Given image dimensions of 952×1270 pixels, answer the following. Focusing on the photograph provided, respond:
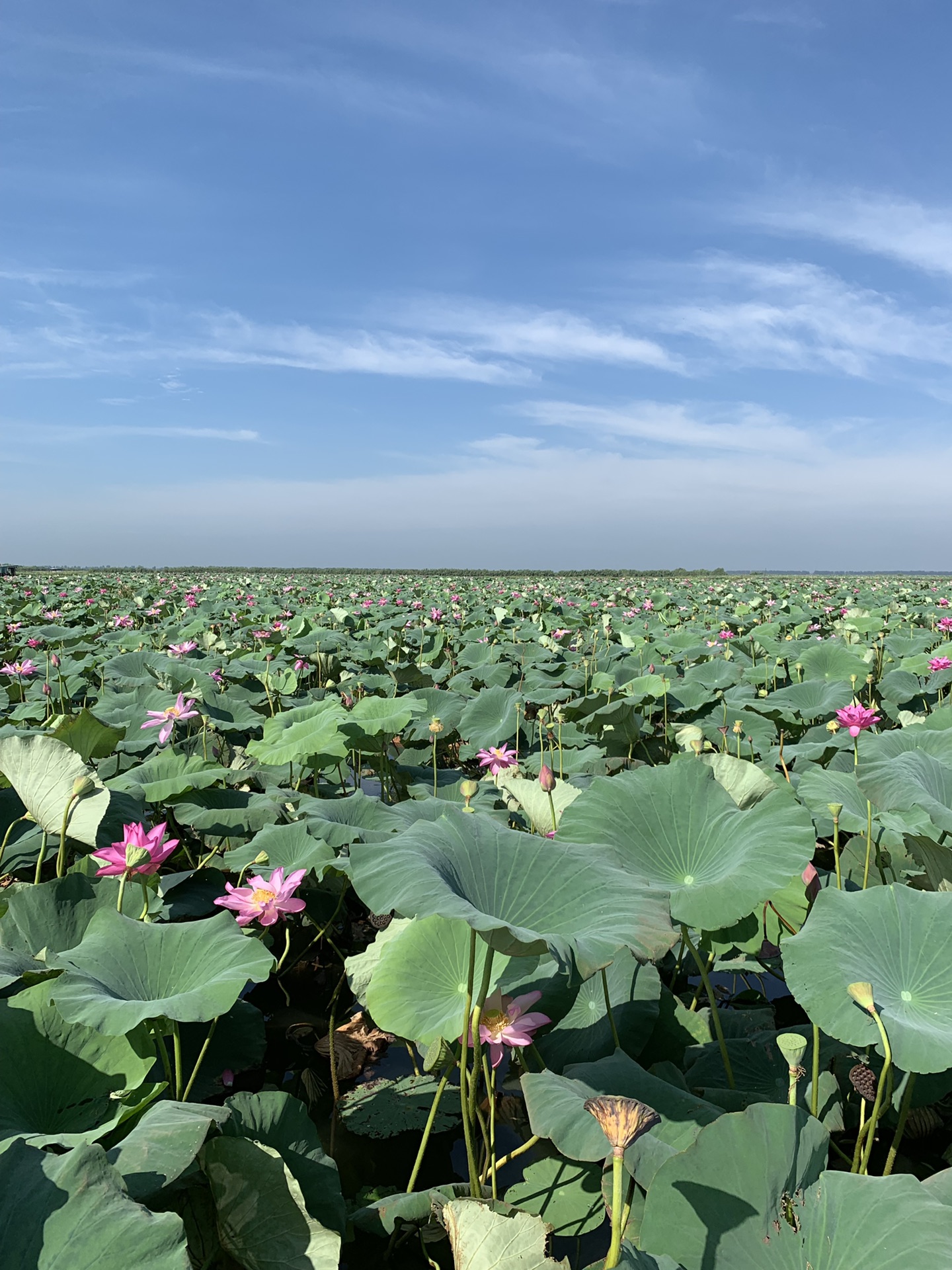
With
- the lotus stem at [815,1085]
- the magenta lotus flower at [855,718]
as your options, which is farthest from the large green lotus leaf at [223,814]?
the magenta lotus flower at [855,718]

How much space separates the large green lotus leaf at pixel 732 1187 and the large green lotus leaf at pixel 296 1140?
0.54 meters

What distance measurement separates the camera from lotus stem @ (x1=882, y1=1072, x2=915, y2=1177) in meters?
1.18

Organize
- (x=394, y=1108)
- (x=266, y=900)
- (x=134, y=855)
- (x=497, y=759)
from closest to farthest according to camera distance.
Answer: (x=134, y=855)
(x=266, y=900)
(x=394, y=1108)
(x=497, y=759)

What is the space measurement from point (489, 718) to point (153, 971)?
109 inches

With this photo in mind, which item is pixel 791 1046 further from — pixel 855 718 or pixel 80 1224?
pixel 855 718

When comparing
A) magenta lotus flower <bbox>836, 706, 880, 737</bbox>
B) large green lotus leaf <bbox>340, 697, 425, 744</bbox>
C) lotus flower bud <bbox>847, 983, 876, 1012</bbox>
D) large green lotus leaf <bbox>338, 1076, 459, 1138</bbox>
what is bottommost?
large green lotus leaf <bbox>338, 1076, 459, 1138</bbox>

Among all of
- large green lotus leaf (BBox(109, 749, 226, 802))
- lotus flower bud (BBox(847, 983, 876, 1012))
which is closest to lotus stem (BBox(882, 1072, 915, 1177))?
lotus flower bud (BBox(847, 983, 876, 1012))

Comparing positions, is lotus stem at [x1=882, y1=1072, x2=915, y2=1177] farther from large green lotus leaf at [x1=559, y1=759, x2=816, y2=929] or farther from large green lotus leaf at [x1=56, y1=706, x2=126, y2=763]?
large green lotus leaf at [x1=56, y1=706, x2=126, y2=763]

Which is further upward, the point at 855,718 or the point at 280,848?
the point at 855,718

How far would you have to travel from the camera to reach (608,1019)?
1595 mm

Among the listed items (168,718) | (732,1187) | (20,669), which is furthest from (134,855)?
(20,669)

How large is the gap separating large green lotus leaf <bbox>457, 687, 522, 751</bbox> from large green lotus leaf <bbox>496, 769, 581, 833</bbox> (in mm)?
1709

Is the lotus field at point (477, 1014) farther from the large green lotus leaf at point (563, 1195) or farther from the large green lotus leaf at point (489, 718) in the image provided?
the large green lotus leaf at point (489, 718)

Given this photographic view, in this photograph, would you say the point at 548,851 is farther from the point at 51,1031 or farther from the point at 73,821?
the point at 73,821
